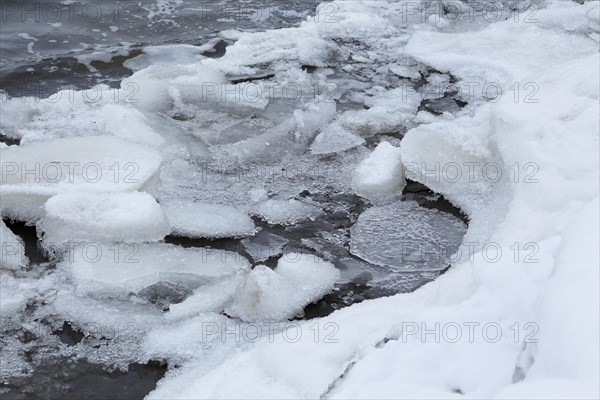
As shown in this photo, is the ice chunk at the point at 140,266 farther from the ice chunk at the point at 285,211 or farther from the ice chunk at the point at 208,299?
the ice chunk at the point at 285,211

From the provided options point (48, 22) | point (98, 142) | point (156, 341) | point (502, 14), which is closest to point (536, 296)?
point (156, 341)

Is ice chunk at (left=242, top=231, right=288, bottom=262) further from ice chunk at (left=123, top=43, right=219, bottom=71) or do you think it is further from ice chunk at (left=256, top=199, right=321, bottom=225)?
ice chunk at (left=123, top=43, right=219, bottom=71)

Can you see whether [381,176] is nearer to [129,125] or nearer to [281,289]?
[281,289]

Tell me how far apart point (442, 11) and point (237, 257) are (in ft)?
16.7

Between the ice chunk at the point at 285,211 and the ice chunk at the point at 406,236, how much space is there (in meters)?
0.34

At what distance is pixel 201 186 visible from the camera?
16.8 ft

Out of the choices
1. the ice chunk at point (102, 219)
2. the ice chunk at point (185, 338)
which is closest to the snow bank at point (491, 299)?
the ice chunk at point (185, 338)

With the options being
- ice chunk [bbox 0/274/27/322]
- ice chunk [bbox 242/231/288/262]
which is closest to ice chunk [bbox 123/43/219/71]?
ice chunk [bbox 242/231/288/262]

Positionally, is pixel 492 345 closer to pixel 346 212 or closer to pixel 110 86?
pixel 346 212

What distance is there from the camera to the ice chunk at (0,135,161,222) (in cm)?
466

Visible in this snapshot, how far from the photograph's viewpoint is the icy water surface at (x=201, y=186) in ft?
12.1

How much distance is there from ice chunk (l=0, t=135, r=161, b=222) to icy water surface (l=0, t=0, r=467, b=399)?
0.70 ft

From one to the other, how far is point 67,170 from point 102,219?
0.60m

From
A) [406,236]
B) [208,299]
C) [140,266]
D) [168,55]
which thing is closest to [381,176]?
[406,236]
